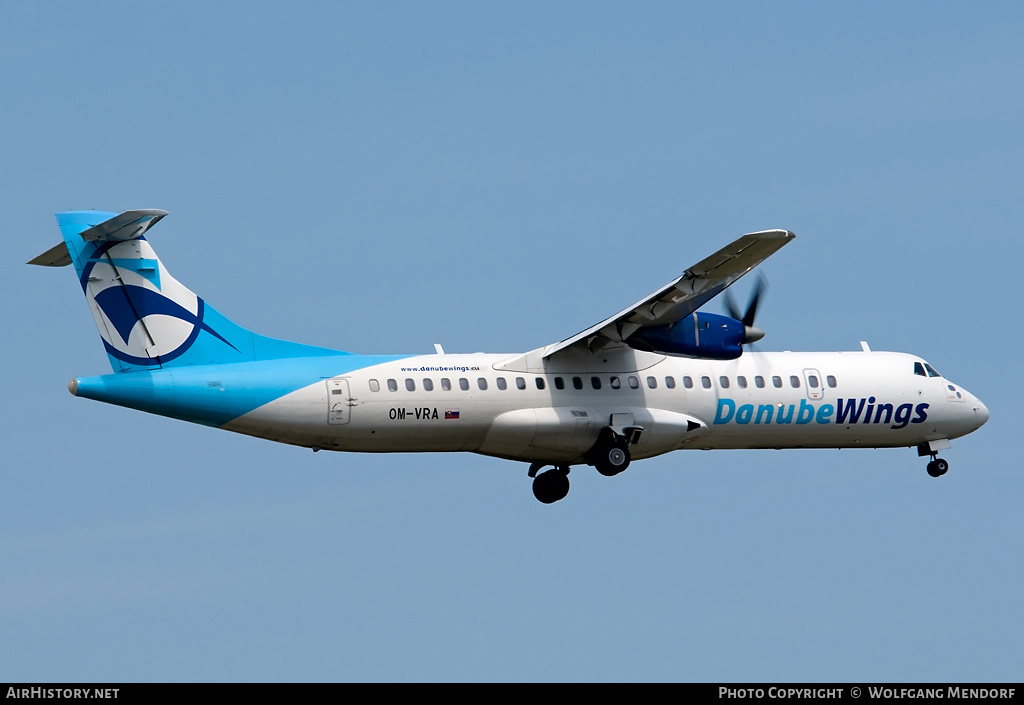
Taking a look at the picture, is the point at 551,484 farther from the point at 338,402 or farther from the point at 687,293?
the point at 338,402

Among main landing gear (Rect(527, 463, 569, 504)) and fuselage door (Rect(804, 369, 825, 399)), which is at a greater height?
fuselage door (Rect(804, 369, 825, 399))

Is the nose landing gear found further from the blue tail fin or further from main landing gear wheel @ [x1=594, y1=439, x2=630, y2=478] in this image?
the blue tail fin

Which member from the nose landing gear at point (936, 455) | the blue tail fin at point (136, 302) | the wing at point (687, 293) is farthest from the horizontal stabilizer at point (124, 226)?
the nose landing gear at point (936, 455)

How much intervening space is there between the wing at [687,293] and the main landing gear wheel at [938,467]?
7055 mm

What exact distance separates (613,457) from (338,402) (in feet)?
17.4

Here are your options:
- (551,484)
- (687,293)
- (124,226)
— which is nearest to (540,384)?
(551,484)

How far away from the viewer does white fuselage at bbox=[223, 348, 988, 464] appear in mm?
26891

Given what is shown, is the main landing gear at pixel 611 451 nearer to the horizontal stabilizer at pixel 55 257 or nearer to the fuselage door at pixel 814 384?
the fuselage door at pixel 814 384

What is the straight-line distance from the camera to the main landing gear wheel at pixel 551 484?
99.9 feet

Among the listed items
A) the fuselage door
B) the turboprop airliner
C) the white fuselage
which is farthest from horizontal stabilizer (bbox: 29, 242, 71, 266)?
the fuselage door

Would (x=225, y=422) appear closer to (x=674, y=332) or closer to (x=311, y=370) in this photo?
(x=311, y=370)

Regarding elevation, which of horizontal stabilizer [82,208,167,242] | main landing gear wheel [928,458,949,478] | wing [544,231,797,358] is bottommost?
main landing gear wheel [928,458,949,478]

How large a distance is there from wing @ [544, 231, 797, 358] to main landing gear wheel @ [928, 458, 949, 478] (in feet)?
23.1
